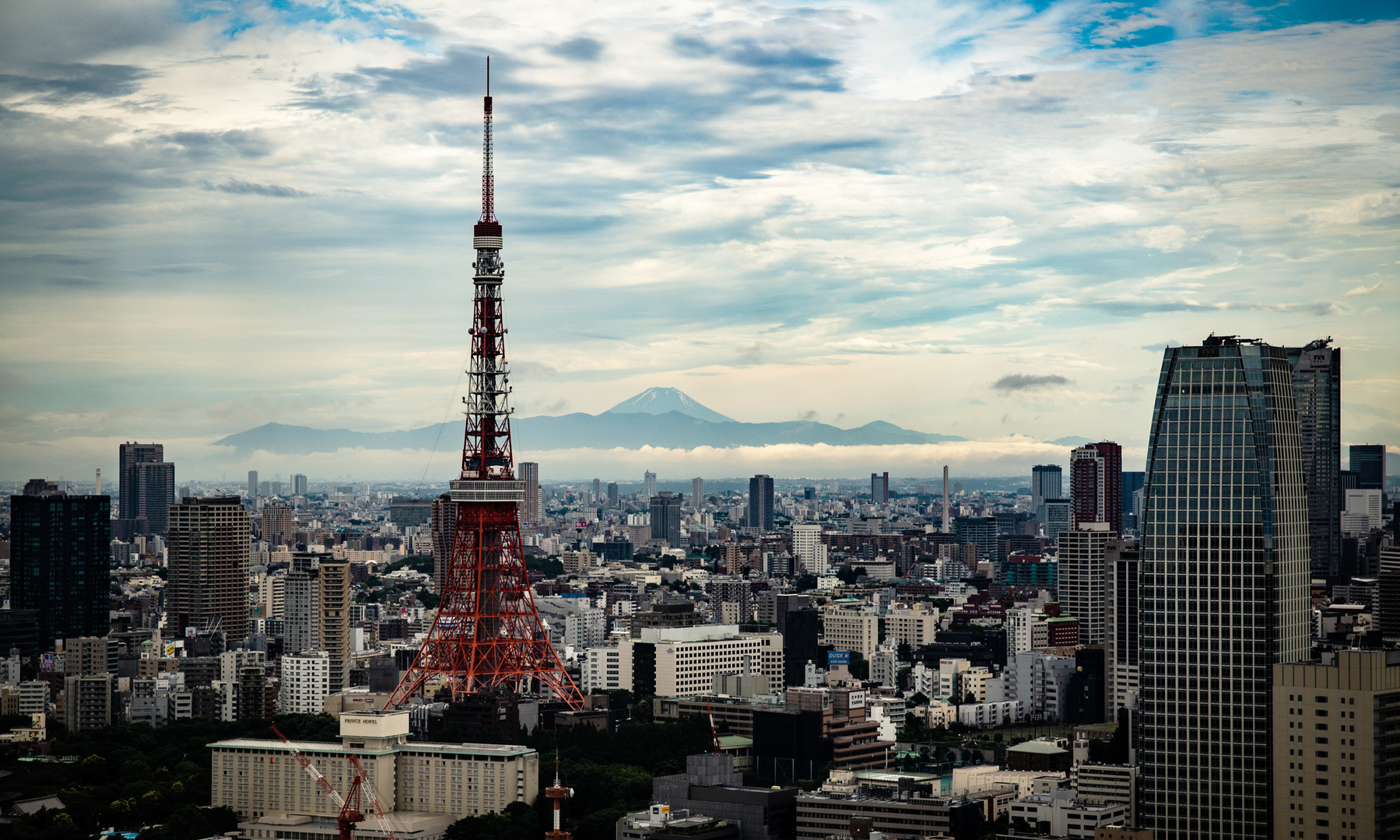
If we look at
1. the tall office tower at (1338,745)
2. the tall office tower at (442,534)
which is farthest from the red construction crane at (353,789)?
the tall office tower at (442,534)

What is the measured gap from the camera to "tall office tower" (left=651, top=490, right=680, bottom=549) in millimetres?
106312

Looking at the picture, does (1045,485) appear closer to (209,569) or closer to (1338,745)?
(209,569)

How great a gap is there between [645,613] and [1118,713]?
764 inches

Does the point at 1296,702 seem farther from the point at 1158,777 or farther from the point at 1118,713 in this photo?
the point at 1118,713

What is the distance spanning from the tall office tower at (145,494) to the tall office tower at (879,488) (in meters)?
75.0

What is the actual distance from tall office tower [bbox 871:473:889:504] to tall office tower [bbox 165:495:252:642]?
8350 cm

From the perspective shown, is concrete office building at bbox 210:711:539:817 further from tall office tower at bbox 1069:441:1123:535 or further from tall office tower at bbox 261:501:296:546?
tall office tower at bbox 1069:441:1123:535

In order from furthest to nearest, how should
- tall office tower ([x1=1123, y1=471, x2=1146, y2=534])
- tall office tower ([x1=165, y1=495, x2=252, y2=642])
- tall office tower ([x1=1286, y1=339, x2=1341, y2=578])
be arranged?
tall office tower ([x1=1123, y1=471, x2=1146, y2=534]) < tall office tower ([x1=165, y1=495, x2=252, y2=642]) < tall office tower ([x1=1286, y1=339, x2=1341, y2=578])

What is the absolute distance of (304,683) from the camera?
42.6 metres

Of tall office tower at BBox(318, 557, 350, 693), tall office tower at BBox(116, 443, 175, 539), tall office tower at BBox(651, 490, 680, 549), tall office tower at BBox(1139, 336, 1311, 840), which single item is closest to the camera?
tall office tower at BBox(1139, 336, 1311, 840)

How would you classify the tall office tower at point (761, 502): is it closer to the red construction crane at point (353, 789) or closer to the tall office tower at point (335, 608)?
the tall office tower at point (335, 608)

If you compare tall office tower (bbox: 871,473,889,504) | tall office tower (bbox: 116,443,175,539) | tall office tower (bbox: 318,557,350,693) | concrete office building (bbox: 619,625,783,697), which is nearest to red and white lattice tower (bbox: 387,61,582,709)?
concrete office building (bbox: 619,625,783,697)

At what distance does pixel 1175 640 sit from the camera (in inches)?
1030

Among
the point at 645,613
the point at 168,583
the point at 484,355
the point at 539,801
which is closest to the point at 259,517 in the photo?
the point at 168,583
